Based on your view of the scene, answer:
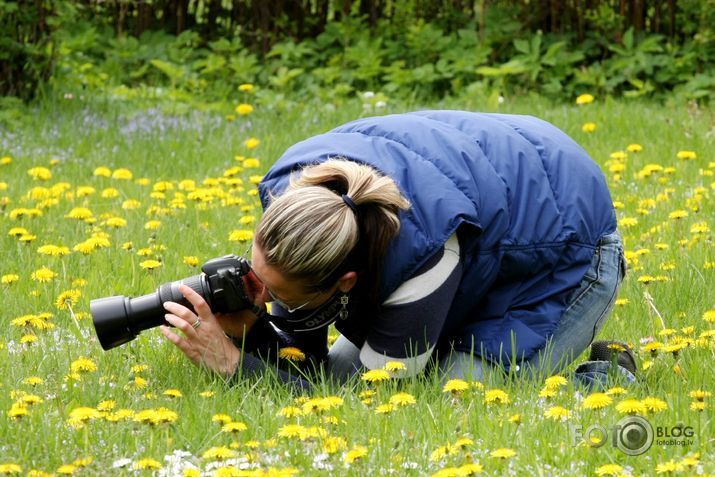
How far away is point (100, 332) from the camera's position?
264 centimetres

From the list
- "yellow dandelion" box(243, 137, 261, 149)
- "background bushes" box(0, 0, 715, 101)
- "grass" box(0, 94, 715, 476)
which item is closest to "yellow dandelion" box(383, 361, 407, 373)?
"grass" box(0, 94, 715, 476)

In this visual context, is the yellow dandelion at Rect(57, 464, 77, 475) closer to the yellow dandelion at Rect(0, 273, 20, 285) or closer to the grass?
the grass

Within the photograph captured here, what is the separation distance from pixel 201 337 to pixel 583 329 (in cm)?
102

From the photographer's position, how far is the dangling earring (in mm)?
2584

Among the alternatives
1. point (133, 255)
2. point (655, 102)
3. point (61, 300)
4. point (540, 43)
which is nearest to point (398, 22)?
point (540, 43)

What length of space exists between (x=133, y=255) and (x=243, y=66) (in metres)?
4.08

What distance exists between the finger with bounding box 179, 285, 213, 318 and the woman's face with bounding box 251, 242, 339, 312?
0.15 m

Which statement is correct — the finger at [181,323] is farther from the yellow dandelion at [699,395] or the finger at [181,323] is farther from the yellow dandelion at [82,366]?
the yellow dandelion at [699,395]

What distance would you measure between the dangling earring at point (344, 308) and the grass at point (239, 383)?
195 millimetres

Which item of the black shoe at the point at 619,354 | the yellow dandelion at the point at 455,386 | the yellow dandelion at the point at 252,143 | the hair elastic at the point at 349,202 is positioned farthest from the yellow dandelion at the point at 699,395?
the yellow dandelion at the point at 252,143

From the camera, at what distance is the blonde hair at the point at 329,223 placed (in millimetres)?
2361

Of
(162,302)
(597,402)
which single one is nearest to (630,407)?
(597,402)

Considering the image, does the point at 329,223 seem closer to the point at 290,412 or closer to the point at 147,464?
the point at 290,412

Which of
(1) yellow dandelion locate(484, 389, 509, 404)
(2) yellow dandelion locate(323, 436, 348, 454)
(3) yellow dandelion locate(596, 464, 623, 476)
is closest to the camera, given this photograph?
(3) yellow dandelion locate(596, 464, 623, 476)
